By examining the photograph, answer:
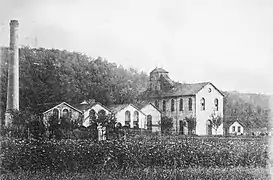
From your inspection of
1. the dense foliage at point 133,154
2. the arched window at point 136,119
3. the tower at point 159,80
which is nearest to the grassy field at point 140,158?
the dense foliage at point 133,154

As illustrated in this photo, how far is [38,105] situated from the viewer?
3635 mm

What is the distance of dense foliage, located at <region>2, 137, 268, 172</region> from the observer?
3643mm

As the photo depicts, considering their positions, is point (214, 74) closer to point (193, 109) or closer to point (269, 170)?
point (193, 109)

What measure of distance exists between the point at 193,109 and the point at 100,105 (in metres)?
1.07

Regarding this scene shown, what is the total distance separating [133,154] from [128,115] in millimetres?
361

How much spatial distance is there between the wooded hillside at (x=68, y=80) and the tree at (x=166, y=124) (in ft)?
1.21

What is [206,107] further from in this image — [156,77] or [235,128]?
[156,77]

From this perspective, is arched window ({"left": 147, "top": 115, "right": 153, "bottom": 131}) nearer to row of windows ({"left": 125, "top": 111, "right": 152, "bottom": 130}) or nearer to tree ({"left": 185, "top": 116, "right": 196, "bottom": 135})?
row of windows ({"left": 125, "top": 111, "right": 152, "bottom": 130})

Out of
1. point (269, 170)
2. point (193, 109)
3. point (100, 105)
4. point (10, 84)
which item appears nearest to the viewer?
point (10, 84)

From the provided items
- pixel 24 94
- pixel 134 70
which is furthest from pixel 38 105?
pixel 134 70

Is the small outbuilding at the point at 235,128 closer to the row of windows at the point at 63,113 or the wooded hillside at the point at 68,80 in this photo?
the wooded hillside at the point at 68,80

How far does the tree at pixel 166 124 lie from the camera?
13.9 ft

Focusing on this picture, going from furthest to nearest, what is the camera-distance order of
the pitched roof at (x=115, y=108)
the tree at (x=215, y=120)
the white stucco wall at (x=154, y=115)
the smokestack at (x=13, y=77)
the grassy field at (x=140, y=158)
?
the tree at (x=215, y=120) → the white stucco wall at (x=154, y=115) → the pitched roof at (x=115, y=108) → the grassy field at (x=140, y=158) → the smokestack at (x=13, y=77)

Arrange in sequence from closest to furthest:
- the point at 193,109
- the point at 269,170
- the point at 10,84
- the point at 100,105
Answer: the point at 10,84, the point at 100,105, the point at 269,170, the point at 193,109
